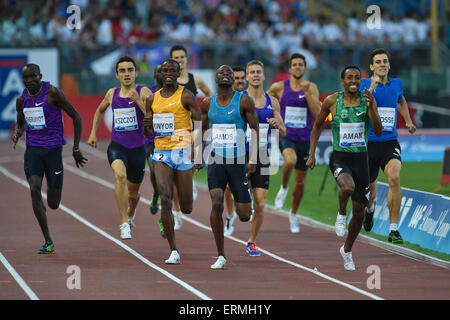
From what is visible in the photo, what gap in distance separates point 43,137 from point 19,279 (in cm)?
268

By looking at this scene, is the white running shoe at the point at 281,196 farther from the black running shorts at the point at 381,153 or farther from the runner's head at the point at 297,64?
the black running shorts at the point at 381,153

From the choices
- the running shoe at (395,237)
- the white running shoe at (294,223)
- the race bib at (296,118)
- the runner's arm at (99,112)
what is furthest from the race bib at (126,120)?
the running shoe at (395,237)

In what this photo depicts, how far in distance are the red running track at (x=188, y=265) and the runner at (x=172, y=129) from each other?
3.24ft

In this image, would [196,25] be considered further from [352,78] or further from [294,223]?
[352,78]

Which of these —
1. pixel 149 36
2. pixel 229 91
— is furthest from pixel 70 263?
pixel 149 36

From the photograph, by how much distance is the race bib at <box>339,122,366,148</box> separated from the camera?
39.6ft

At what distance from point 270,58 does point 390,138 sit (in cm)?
1925

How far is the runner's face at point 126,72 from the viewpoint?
1440cm

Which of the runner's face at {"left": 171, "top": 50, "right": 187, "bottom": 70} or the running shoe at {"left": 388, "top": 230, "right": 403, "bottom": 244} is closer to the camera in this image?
the running shoe at {"left": 388, "top": 230, "right": 403, "bottom": 244}

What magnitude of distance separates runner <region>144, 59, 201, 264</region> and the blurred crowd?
18.2 meters

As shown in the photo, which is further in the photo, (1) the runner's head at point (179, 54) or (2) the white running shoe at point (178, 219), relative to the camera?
(2) the white running shoe at point (178, 219)

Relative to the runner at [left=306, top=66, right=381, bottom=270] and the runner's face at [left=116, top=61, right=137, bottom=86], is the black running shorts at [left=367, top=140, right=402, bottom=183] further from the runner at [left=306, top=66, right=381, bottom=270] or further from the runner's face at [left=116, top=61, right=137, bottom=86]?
the runner's face at [left=116, top=61, right=137, bottom=86]

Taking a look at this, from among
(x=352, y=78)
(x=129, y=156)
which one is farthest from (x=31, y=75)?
(x=352, y=78)

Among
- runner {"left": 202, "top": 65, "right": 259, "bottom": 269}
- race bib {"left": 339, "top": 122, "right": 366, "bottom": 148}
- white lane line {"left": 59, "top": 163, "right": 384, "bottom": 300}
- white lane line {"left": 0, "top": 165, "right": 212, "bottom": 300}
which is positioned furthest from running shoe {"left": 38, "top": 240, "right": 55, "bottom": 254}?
race bib {"left": 339, "top": 122, "right": 366, "bottom": 148}
